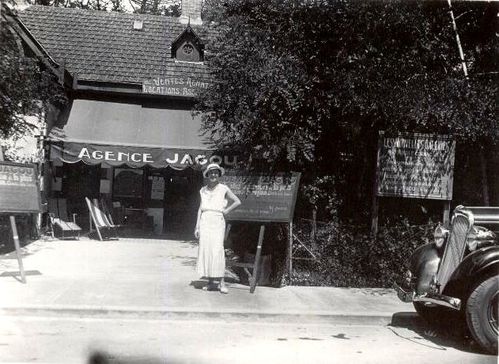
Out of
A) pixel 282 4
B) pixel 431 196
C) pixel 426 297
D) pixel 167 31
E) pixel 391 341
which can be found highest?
pixel 167 31

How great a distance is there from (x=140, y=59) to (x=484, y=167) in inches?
434

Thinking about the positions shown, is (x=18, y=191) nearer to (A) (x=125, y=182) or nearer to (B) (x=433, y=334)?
(B) (x=433, y=334)

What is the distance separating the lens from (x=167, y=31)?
1916cm

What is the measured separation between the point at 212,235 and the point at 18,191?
296 cm

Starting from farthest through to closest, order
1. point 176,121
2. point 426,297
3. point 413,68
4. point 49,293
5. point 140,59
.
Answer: point 140,59, point 176,121, point 413,68, point 49,293, point 426,297

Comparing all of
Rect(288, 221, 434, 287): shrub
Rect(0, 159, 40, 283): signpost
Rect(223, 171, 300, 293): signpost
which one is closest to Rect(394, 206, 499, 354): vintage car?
Rect(288, 221, 434, 287): shrub

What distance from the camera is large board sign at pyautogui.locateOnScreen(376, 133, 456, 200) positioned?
969 cm

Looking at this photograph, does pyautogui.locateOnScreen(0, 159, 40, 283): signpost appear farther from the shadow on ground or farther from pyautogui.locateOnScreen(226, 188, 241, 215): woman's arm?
the shadow on ground

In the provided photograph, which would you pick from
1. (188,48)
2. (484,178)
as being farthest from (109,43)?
(484,178)

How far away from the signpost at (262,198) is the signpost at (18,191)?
2.89m

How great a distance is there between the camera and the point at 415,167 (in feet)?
31.9

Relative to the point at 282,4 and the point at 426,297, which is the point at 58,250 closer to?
the point at 282,4

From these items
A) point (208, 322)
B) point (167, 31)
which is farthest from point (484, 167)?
point (167, 31)

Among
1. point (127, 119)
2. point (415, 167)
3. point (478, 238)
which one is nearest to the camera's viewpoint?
point (478, 238)
